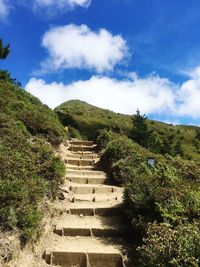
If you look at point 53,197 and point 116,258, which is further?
point 53,197

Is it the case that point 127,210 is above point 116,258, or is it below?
above

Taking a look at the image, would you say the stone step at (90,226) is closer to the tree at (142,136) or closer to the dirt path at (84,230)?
the dirt path at (84,230)

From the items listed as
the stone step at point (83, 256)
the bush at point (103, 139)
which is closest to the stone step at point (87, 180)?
the stone step at point (83, 256)

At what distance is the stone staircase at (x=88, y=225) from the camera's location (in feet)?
26.8

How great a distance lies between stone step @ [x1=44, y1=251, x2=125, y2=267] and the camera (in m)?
8.12

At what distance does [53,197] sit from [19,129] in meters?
5.52

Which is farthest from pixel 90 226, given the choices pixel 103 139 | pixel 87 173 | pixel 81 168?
pixel 103 139

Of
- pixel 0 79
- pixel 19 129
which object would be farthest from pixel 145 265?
pixel 0 79

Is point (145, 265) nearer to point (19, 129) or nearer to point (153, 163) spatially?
point (153, 163)

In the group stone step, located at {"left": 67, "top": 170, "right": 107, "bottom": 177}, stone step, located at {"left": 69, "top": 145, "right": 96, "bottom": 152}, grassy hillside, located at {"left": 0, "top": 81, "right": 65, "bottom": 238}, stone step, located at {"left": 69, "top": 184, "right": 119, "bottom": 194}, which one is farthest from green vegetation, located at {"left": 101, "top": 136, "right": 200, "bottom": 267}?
stone step, located at {"left": 69, "top": 145, "right": 96, "bottom": 152}

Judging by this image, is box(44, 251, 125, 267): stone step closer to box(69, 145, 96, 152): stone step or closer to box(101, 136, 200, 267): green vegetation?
box(101, 136, 200, 267): green vegetation

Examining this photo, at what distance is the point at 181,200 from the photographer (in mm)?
8961

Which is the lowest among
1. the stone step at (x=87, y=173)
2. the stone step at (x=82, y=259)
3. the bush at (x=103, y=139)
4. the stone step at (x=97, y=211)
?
the stone step at (x=82, y=259)

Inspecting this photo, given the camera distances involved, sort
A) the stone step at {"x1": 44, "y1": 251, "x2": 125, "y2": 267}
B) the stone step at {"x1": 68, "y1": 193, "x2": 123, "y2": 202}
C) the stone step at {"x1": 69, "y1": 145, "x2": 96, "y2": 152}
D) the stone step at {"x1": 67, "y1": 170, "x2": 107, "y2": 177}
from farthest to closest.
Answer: the stone step at {"x1": 69, "y1": 145, "x2": 96, "y2": 152} → the stone step at {"x1": 67, "y1": 170, "x2": 107, "y2": 177} → the stone step at {"x1": 68, "y1": 193, "x2": 123, "y2": 202} → the stone step at {"x1": 44, "y1": 251, "x2": 125, "y2": 267}
